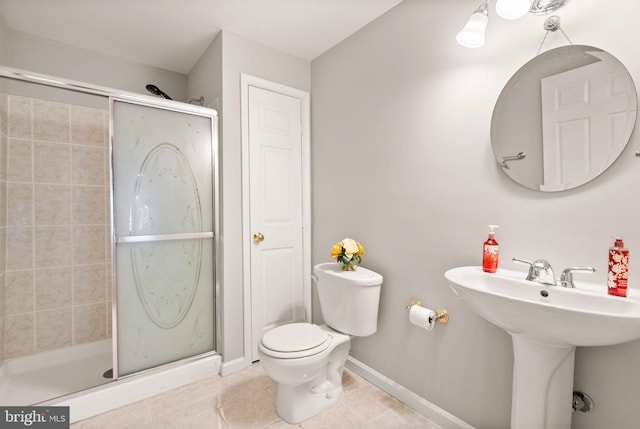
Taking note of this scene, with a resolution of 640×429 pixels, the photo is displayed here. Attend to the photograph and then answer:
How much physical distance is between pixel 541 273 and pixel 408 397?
1070mm

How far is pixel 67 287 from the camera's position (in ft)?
7.30

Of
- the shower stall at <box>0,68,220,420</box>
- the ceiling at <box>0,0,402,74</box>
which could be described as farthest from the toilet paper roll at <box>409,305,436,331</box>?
the ceiling at <box>0,0,402,74</box>

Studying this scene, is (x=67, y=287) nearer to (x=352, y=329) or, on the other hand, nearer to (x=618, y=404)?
(x=352, y=329)

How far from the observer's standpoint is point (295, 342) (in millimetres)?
1559

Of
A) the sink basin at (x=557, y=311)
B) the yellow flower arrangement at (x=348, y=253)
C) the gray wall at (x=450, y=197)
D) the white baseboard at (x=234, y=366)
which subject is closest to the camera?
the sink basin at (x=557, y=311)

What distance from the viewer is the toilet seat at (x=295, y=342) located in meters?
1.48

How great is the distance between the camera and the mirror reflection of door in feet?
3.33

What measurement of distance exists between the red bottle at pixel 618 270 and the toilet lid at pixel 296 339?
4.04ft

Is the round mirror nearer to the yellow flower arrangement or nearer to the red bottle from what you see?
the red bottle

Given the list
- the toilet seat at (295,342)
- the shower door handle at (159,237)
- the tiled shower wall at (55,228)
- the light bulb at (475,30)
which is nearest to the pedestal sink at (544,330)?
the toilet seat at (295,342)

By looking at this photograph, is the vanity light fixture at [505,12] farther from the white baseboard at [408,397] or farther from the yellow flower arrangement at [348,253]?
the white baseboard at [408,397]

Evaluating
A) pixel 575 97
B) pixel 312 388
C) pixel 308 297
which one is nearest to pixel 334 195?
pixel 308 297

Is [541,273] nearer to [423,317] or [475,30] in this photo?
A: [423,317]

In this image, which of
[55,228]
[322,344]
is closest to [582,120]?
[322,344]
